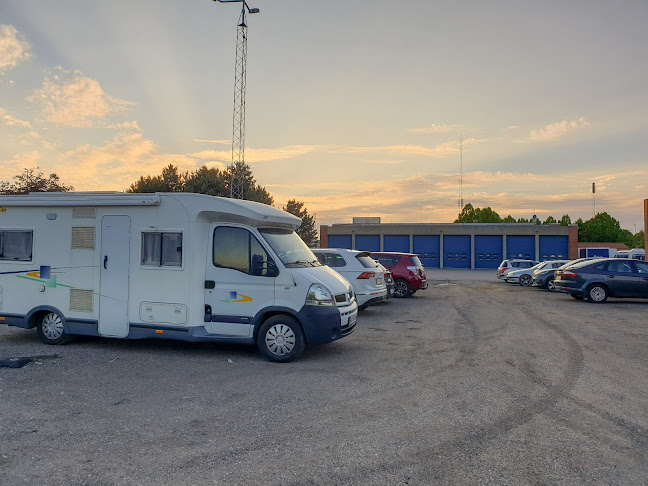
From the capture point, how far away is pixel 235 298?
8.16 m

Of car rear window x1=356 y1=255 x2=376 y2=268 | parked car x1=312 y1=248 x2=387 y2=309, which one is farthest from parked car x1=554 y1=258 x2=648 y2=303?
car rear window x1=356 y1=255 x2=376 y2=268

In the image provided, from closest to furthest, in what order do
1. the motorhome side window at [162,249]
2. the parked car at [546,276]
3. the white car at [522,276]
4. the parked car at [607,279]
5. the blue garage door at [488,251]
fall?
the motorhome side window at [162,249], the parked car at [607,279], the parked car at [546,276], the white car at [522,276], the blue garage door at [488,251]

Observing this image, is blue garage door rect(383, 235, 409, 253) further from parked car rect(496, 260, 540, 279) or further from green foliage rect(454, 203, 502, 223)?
green foliage rect(454, 203, 502, 223)

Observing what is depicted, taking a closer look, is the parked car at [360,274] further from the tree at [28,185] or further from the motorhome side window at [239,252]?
the tree at [28,185]

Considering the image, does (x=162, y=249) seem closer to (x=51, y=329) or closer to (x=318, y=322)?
(x=51, y=329)

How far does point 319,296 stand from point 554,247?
4774 cm

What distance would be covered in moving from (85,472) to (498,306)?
1430 centimetres

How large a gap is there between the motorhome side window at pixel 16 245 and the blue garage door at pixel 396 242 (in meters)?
44.8

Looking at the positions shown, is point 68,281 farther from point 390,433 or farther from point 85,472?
point 390,433

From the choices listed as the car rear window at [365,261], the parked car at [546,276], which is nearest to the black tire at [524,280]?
the parked car at [546,276]

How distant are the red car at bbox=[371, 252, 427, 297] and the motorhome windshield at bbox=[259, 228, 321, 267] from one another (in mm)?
9484

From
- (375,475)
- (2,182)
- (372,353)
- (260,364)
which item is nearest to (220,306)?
(260,364)

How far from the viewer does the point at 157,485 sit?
3854 millimetres

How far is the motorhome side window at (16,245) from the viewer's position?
927 cm
